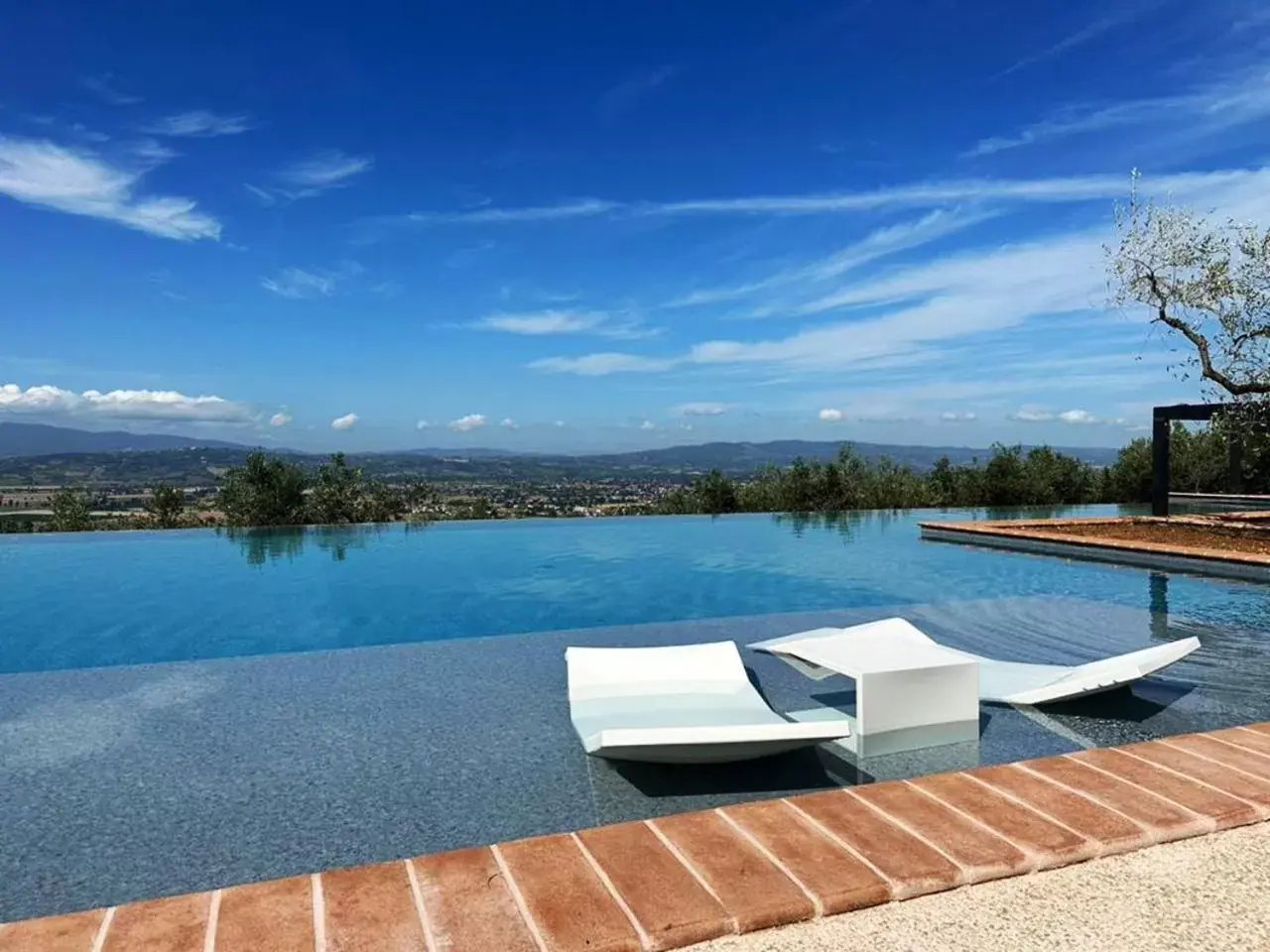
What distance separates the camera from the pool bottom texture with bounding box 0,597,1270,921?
276 centimetres

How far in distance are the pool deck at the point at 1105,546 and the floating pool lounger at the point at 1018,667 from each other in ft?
18.8

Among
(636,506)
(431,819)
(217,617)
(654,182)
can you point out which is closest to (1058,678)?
(431,819)

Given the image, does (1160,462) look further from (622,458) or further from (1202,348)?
(622,458)

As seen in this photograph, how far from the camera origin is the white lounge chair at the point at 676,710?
2.88 meters

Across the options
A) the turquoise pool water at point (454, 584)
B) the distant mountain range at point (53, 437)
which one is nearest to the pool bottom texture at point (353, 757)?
the turquoise pool water at point (454, 584)

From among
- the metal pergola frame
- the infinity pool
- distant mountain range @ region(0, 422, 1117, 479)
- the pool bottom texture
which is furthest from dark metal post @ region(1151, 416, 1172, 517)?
the pool bottom texture

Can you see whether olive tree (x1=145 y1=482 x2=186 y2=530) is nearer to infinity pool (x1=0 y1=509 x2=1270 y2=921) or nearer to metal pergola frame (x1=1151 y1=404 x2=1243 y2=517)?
infinity pool (x1=0 y1=509 x2=1270 y2=921)

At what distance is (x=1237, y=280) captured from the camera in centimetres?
1106

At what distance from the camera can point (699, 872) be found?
6.67 feet

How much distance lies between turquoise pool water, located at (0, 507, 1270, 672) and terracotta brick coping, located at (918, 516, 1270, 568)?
1.49 ft

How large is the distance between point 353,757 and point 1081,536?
10.5 metres

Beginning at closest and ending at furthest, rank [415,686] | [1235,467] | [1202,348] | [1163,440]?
[415,686] < [1202,348] < [1163,440] < [1235,467]

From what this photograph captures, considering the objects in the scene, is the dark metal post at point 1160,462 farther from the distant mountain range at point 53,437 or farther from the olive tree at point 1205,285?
the distant mountain range at point 53,437

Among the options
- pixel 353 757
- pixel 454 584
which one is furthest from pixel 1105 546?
pixel 353 757
